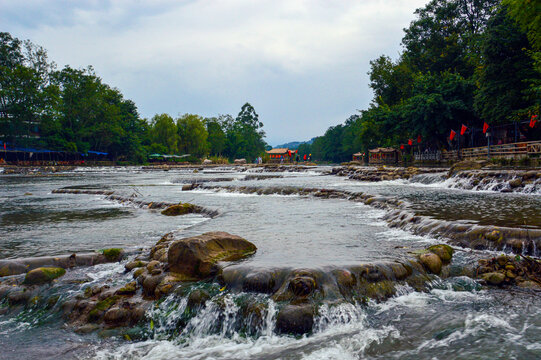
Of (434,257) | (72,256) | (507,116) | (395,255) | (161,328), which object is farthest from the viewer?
(507,116)

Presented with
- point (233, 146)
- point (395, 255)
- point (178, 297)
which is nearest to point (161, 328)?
point (178, 297)

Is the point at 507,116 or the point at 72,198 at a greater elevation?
the point at 507,116

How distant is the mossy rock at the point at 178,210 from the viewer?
1482 cm

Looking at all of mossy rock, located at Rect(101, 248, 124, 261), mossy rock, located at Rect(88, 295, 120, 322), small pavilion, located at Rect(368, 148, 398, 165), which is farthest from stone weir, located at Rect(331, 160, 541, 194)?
small pavilion, located at Rect(368, 148, 398, 165)

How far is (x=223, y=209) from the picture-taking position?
49.7 ft

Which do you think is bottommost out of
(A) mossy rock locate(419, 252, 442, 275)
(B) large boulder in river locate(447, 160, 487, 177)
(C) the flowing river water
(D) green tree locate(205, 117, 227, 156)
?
(C) the flowing river water

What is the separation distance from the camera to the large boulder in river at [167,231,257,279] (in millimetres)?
6684

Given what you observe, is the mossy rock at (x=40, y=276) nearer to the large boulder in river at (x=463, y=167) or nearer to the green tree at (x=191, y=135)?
the large boulder in river at (x=463, y=167)

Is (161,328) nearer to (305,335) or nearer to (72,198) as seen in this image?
(305,335)

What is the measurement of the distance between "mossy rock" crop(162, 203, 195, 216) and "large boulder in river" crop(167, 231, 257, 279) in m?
7.63

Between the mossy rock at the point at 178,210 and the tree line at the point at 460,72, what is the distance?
19101mm

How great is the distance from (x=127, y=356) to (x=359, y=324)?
3144mm

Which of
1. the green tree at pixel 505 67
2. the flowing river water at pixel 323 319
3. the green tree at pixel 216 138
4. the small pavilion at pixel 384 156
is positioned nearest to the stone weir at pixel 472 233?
the flowing river water at pixel 323 319

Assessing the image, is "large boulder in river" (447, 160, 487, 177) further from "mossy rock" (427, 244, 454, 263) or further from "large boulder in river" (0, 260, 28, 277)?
"large boulder in river" (0, 260, 28, 277)
